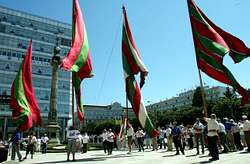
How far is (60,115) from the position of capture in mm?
87562

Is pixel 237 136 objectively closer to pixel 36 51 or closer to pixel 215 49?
pixel 215 49

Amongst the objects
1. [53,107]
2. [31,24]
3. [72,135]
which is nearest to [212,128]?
[72,135]

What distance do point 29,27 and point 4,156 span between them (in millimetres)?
76044

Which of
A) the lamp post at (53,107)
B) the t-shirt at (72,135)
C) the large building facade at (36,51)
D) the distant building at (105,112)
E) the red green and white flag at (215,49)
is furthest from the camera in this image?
the distant building at (105,112)

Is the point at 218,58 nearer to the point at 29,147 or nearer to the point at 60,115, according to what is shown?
A: the point at 29,147

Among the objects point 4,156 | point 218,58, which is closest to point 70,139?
point 4,156

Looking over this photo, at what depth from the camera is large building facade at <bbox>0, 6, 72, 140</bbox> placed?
259ft

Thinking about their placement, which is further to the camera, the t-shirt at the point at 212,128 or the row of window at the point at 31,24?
the row of window at the point at 31,24

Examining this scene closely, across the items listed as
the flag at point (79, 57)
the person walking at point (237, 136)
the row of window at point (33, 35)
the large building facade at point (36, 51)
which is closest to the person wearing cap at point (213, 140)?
the person walking at point (237, 136)

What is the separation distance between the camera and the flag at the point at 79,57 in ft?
50.3

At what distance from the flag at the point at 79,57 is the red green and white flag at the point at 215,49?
229 inches

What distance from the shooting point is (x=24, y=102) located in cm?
1633

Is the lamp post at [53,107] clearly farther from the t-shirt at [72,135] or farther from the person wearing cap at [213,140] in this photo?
the person wearing cap at [213,140]

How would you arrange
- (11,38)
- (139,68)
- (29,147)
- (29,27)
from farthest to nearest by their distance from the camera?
(29,27)
(11,38)
(29,147)
(139,68)
